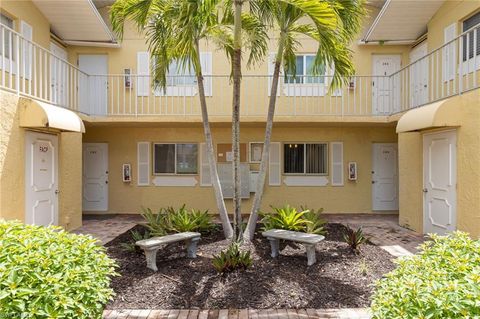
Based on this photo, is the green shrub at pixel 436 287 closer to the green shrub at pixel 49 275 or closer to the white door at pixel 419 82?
the green shrub at pixel 49 275

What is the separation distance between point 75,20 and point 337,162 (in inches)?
354

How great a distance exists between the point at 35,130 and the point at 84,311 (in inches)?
235

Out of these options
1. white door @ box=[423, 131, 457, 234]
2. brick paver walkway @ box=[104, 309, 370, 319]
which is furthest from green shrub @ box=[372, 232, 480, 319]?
white door @ box=[423, 131, 457, 234]

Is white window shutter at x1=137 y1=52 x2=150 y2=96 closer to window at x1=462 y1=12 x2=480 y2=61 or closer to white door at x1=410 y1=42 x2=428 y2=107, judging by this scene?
white door at x1=410 y1=42 x2=428 y2=107

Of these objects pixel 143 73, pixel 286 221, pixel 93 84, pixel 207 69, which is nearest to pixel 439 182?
pixel 286 221

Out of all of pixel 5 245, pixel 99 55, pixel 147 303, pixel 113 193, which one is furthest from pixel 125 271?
pixel 99 55

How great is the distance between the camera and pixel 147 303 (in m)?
4.36

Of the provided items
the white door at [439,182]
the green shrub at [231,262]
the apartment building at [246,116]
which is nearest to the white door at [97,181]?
the apartment building at [246,116]

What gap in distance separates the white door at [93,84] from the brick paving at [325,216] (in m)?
3.42

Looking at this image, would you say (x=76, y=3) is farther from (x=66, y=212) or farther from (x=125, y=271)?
(x=125, y=271)

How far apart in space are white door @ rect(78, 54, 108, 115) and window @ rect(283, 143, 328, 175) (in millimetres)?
6048

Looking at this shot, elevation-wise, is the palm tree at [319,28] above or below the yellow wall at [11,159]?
above

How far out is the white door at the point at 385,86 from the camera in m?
11.1

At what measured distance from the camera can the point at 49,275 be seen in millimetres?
2494
